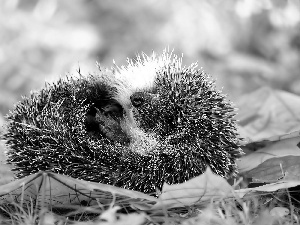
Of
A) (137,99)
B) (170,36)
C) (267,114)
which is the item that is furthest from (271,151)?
(170,36)

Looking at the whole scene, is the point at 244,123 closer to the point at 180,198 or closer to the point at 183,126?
the point at 183,126

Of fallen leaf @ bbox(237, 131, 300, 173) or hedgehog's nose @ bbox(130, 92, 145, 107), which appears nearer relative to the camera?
hedgehog's nose @ bbox(130, 92, 145, 107)

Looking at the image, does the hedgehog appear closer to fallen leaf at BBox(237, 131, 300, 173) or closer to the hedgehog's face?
the hedgehog's face

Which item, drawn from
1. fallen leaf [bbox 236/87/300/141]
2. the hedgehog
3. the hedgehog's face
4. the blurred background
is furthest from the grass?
the blurred background

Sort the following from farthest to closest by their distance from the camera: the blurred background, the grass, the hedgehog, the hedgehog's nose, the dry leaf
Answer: the blurred background, the hedgehog's nose, the hedgehog, the dry leaf, the grass

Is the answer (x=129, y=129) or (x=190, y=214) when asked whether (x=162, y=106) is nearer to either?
(x=129, y=129)

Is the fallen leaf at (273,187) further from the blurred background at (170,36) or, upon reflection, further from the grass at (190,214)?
the blurred background at (170,36)

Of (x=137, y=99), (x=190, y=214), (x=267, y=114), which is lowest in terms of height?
(x=190, y=214)

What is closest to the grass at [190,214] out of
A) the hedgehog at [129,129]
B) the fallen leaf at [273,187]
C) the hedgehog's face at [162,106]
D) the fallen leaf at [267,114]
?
the fallen leaf at [273,187]
